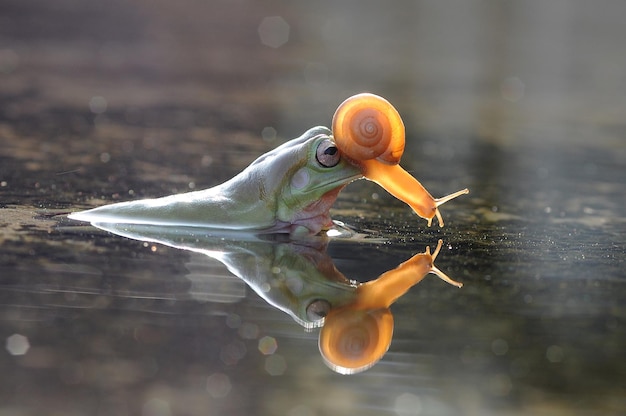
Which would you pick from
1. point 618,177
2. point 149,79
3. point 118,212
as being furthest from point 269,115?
point 118,212

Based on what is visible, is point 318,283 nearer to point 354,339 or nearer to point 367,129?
point 354,339

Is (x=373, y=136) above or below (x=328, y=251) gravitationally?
above

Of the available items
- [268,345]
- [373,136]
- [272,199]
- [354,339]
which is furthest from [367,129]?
[268,345]

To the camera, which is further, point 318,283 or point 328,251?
point 328,251

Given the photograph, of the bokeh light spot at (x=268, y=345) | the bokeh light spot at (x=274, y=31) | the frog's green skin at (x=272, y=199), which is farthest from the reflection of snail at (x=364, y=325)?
the bokeh light spot at (x=274, y=31)

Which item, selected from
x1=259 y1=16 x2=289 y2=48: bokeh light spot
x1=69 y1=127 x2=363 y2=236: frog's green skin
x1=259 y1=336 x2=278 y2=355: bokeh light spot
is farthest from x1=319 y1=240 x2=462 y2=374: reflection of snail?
x1=259 y1=16 x2=289 y2=48: bokeh light spot

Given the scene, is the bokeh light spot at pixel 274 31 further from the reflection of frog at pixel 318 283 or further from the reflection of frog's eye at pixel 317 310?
the reflection of frog's eye at pixel 317 310
